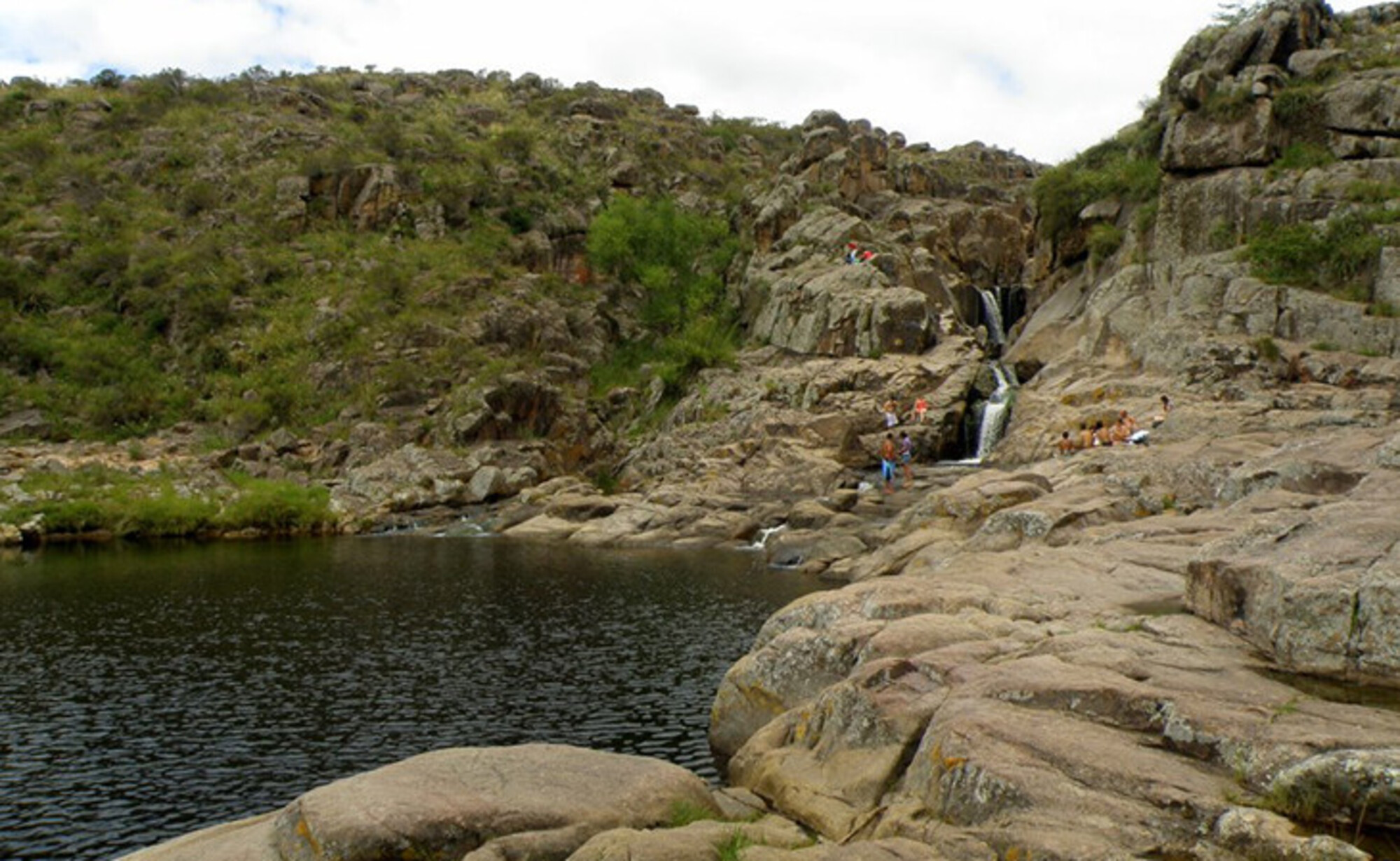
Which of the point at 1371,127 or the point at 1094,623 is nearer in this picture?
the point at 1094,623

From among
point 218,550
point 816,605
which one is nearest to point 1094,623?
point 816,605

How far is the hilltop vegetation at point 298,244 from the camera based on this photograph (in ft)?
235

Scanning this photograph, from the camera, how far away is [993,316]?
249 ft

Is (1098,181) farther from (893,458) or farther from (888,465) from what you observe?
(888,465)

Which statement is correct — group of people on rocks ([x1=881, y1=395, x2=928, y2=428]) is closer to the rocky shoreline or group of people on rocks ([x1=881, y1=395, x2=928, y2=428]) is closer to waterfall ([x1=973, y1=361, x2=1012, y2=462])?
the rocky shoreline

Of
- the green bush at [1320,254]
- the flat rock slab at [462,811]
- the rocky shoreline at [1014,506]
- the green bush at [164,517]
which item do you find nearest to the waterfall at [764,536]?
the rocky shoreline at [1014,506]

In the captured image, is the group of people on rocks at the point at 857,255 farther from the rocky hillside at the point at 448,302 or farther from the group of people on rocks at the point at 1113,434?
the group of people on rocks at the point at 1113,434

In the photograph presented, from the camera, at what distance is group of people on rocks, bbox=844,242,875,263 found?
71.8 meters

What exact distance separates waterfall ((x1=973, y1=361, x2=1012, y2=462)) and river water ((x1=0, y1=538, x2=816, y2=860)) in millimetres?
19461

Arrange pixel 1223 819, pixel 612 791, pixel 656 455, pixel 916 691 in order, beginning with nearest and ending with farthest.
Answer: pixel 1223 819, pixel 612 791, pixel 916 691, pixel 656 455

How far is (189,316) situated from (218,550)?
3430cm

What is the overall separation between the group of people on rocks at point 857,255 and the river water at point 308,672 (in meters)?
33.7

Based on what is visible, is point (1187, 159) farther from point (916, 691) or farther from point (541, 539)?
point (916, 691)

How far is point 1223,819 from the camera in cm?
980
